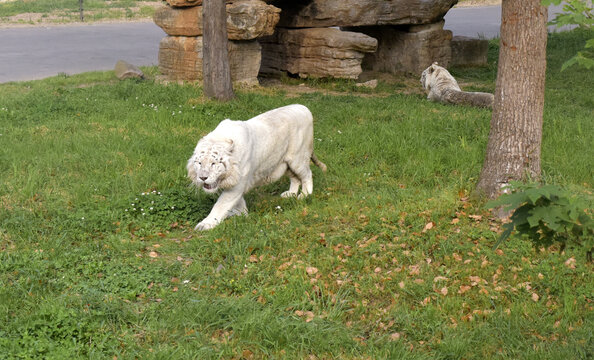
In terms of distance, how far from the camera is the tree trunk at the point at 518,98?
6.71m

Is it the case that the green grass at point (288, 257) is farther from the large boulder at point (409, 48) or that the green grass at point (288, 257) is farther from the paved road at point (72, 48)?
the paved road at point (72, 48)

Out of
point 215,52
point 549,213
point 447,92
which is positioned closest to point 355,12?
point 447,92

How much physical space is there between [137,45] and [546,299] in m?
18.5

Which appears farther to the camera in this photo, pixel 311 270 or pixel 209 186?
pixel 209 186

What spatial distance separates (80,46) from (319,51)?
10.1m

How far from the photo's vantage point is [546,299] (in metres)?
5.36

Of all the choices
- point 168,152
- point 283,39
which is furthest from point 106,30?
point 168,152

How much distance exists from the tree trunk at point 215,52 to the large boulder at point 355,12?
3.74 meters

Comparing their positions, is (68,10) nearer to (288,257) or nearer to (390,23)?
(390,23)

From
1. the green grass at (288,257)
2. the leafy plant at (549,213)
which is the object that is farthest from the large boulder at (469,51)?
the leafy plant at (549,213)

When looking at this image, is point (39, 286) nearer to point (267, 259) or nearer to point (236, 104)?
point (267, 259)

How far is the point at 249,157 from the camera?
6.91 meters

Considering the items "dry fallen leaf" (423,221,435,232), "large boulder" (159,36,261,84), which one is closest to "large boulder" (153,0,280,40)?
"large boulder" (159,36,261,84)

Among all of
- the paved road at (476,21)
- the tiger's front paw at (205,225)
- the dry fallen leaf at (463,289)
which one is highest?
the paved road at (476,21)
